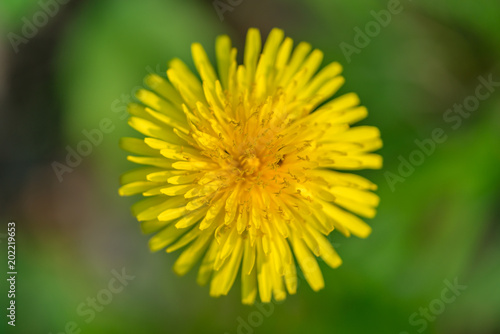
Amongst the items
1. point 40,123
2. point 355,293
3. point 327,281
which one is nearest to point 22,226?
point 40,123

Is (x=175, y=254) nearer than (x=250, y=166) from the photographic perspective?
No

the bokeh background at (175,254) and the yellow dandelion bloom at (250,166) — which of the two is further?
the bokeh background at (175,254)

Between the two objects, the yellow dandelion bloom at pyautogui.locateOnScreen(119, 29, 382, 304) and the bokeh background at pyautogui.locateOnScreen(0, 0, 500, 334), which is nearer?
the yellow dandelion bloom at pyautogui.locateOnScreen(119, 29, 382, 304)

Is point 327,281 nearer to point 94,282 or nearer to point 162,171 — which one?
point 162,171
